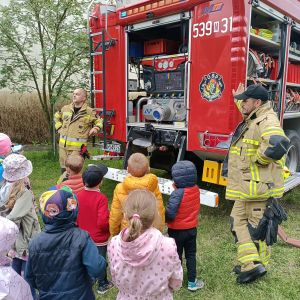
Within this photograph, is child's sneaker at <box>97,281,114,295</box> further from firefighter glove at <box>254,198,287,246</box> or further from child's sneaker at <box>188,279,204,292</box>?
firefighter glove at <box>254,198,287,246</box>

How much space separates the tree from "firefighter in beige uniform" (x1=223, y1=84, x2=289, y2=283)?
4.80 m

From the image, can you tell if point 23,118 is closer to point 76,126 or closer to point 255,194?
point 76,126

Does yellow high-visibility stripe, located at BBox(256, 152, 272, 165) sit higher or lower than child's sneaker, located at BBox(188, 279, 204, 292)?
higher

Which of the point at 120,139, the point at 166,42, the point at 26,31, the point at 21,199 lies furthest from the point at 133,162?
the point at 26,31

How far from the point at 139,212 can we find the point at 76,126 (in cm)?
341

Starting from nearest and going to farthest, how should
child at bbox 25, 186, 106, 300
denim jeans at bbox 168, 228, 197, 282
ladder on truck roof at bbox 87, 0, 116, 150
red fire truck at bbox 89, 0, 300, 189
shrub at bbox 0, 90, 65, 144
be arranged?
child at bbox 25, 186, 106, 300, denim jeans at bbox 168, 228, 197, 282, red fire truck at bbox 89, 0, 300, 189, ladder on truck roof at bbox 87, 0, 116, 150, shrub at bbox 0, 90, 65, 144

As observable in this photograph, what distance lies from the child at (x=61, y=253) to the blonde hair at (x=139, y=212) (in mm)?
292

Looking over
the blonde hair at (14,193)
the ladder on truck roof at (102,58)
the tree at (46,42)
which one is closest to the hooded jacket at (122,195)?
the blonde hair at (14,193)

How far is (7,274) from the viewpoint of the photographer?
5.59 ft

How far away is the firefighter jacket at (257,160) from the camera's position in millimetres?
2857

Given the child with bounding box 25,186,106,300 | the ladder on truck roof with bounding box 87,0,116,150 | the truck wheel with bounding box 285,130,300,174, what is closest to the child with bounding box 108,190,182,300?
the child with bounding box 25,186,106,300

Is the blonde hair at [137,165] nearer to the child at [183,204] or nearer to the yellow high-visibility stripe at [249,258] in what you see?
the child at [183,204]

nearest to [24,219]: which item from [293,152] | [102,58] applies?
[102,58]

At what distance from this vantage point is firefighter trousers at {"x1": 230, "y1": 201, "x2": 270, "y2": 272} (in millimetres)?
3039
